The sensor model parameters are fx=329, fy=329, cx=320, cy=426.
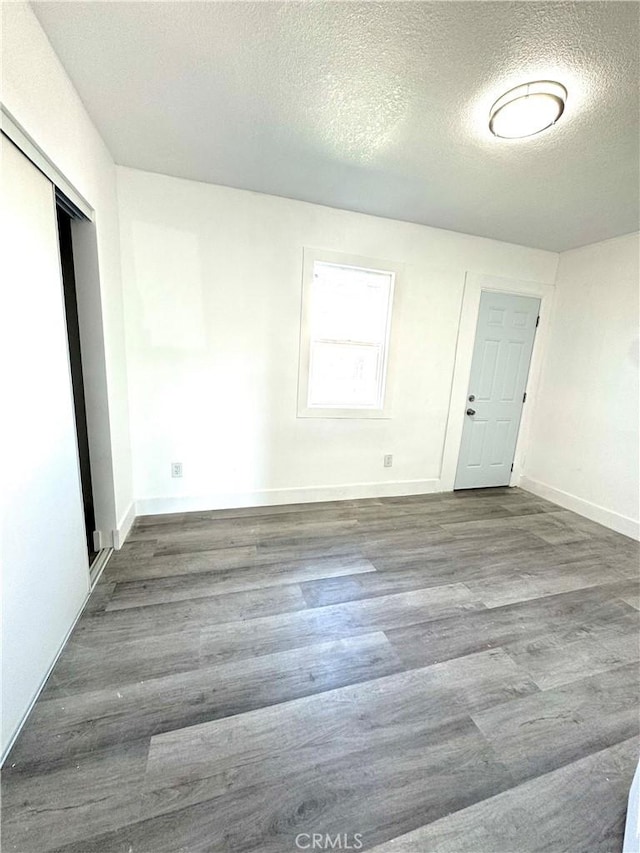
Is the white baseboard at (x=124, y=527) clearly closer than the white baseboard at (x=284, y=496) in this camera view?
Result: Yes

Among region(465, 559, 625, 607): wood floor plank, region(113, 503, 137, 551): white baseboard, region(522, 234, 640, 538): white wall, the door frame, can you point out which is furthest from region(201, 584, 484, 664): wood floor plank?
region(522, 234, 640, 538): white wall

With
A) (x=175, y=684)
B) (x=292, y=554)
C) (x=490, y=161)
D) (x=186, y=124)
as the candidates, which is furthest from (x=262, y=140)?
(x=175, y=684)

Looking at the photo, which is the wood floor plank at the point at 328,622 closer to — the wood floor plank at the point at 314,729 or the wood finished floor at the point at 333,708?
the wood finished floor at the point at 333,708

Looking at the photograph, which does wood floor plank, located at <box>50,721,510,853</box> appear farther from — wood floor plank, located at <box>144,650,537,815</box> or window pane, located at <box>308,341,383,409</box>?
window pane, located at <box>308,341,383,409</box>

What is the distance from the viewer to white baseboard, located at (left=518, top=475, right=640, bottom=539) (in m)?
2.89

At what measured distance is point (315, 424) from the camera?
3.08 metres

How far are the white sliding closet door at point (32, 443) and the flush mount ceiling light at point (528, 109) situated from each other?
2058mm

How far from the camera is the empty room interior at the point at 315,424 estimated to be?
112 cm

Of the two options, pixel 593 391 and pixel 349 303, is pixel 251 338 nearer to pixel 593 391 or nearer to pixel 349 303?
pixel 349 303

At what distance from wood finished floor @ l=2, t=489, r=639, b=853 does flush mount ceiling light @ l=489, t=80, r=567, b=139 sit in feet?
8.34

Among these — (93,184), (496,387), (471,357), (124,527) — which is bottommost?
(124,527)

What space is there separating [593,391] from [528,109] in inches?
104

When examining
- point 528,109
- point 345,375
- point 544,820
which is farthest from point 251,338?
point 544,820

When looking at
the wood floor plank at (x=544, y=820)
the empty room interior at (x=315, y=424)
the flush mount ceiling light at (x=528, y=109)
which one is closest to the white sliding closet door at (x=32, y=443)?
the empty room interior at (x=315, y=424)
